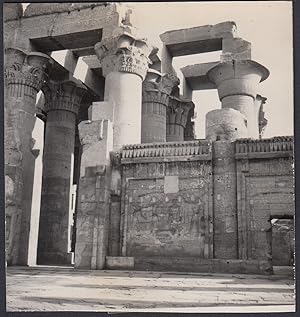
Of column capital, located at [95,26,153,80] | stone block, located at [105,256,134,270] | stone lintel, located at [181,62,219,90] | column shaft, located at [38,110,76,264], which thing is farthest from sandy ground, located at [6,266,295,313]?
stone lintel, located at [181,62,219,90]

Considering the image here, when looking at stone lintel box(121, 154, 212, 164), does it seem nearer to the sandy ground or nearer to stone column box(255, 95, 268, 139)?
the sandy ground

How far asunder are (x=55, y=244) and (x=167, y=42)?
863cm

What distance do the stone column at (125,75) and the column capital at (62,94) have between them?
382 cm

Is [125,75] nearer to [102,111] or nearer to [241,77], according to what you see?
[102,111]

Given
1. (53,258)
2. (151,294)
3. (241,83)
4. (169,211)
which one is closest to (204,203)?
(169,211)

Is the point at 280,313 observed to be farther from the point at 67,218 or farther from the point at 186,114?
the point at 186,114

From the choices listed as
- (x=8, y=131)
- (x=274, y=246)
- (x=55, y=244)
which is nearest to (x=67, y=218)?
(x=55, y=244)

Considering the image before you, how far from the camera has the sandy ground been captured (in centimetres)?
618

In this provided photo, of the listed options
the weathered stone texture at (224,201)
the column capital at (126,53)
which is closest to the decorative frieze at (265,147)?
the weathered stone texture at (224,201)

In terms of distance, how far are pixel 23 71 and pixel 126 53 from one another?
12.2 feet

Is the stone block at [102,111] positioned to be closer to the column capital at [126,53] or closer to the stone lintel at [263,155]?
the column capital at [126,53]

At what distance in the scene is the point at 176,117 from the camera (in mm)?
20047

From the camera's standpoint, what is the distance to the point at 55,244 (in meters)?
17.6

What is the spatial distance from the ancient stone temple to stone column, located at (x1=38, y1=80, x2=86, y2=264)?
40 millimetres
